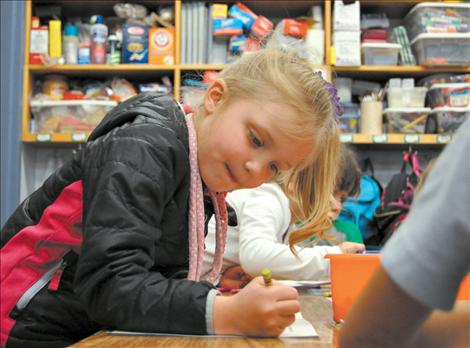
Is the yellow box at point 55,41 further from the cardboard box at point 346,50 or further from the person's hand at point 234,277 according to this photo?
the person's hand at point 234,277

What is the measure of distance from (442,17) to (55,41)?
2.08 meters

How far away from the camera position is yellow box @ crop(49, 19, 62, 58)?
130 inches

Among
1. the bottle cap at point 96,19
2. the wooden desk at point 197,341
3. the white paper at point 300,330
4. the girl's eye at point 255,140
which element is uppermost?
the bottle cap at point 96,19

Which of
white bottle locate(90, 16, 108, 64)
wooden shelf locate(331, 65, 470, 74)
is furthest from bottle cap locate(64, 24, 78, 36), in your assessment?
wooden shelf locate(331, 65, 470, 74)

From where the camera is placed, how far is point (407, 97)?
3.29m

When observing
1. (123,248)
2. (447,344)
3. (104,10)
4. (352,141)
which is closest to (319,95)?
(123,248)

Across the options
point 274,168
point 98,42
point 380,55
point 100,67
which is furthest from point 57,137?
point 274,168

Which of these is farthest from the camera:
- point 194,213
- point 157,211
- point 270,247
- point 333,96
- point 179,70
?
point 179,70

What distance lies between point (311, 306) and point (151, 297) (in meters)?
0.38

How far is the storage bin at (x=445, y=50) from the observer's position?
3225mm

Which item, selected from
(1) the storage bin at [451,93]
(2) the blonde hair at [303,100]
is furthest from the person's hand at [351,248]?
(1) the storage bin at [451,93]

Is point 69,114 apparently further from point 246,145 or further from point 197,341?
point 197,341

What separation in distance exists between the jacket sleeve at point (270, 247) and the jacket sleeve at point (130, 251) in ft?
2.24

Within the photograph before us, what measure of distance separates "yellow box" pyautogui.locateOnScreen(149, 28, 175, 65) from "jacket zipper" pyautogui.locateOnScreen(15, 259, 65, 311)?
8.11 feet
